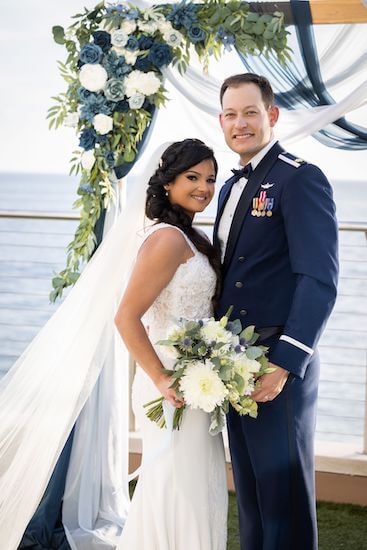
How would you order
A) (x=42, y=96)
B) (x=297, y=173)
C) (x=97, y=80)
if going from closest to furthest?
1. (x=297, y=173)
2. (x=97, y=80)
3. (x=42, y=96)

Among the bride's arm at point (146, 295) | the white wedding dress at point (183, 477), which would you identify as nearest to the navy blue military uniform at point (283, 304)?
the white wedding dress at point (183, 477)

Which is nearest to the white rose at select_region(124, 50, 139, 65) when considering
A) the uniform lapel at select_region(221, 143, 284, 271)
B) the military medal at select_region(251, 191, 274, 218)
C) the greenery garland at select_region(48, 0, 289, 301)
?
the greenery garland at select_region(48, 0, 289, 301)

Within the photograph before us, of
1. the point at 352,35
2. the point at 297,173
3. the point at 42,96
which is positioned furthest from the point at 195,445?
the point at 42,96

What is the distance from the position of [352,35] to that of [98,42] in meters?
1.10

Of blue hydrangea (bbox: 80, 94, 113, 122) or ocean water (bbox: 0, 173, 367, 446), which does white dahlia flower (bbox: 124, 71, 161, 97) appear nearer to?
blue hydrangea (bbox: 80, 94, 113, 122)

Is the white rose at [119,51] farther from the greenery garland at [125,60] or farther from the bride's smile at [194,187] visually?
the bride's smile at [194,187]

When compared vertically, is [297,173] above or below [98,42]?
below

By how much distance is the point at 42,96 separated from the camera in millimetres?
28734

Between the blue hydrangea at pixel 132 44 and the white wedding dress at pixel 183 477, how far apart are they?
41.6 inches

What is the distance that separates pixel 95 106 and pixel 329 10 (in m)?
1.08

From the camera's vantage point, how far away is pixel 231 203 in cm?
289

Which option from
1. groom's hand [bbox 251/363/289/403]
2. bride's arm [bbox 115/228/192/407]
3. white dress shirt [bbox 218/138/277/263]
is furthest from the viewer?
white dress shirt [bbox 218/138/277/263]

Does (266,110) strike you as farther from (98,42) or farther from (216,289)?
(98,42)

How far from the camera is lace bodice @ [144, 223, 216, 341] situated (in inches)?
108
